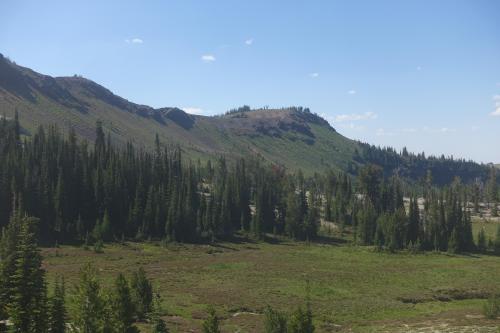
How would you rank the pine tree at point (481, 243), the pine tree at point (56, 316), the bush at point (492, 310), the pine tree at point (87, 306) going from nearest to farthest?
1. the pine tree at point (87, 306)
2. the pine tree at point (56, 316)
3. the bush at point (492, 310)
4. the pine tree at point (481, 243)

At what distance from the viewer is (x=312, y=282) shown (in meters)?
80.7

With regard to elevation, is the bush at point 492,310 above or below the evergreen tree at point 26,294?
below

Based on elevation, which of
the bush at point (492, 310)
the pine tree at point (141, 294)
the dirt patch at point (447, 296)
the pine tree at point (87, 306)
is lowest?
the dirt patch at point (447, 296)

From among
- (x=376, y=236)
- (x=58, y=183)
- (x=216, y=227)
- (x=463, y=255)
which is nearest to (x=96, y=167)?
(x=58, y=183)

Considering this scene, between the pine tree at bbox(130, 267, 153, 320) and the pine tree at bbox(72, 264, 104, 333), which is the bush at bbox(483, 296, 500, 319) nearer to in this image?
the pine tree at bbox(130, 267, 153, 320)

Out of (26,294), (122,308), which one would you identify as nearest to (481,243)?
(122,308)

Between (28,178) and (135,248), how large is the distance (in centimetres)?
3603

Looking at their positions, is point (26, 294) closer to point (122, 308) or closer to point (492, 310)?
point (122, 308)

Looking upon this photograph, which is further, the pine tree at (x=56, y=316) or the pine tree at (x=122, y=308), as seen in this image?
the pine tree at (x=122, y=308)

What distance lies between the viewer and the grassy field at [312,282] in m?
57.4

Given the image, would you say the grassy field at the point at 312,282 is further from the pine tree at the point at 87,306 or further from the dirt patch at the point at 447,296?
the pine tree at the point at 87,306

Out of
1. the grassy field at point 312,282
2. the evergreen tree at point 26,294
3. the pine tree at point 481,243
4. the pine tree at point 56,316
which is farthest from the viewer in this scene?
the pine tree at point 481,243

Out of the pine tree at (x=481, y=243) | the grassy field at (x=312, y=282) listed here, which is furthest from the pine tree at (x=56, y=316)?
the pine tree at (x=481, y=243)

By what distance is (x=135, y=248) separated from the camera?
348ft
